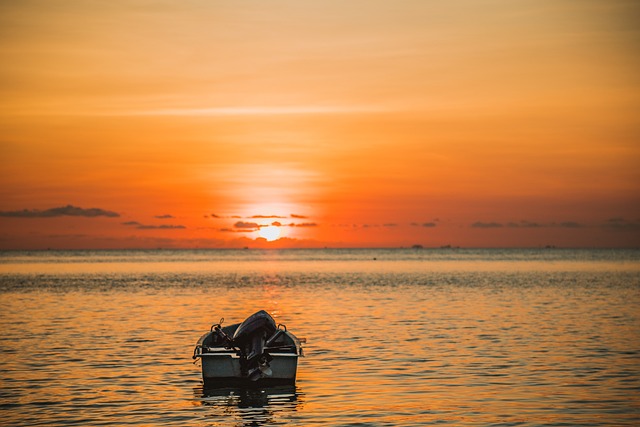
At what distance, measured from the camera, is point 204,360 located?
3086 cm

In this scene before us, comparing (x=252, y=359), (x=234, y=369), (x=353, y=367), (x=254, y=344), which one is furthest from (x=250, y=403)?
(x=353, y=367)

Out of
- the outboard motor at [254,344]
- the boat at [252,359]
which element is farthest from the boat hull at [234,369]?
the outboard motor at [254,344]

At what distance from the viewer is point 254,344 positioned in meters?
30.9

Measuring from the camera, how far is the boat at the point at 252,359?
3044cm

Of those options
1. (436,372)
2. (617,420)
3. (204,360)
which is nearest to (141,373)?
(204,360)

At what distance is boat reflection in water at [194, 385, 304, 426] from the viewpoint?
26.2m

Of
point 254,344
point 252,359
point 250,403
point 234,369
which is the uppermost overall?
point 254,344

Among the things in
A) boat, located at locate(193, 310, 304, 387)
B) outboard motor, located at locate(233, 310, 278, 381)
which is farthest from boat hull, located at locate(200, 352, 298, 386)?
outboard motor, located at locate(233, 310, 278, 381)

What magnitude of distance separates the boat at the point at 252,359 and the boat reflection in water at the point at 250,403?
397mm

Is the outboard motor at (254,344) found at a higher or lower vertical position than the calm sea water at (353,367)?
higher

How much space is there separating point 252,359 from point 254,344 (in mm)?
674

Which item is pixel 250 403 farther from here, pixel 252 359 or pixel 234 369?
pixel 234 369

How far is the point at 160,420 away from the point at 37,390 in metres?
7.29

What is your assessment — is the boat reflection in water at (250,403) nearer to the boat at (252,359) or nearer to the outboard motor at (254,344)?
the boat at (252,359)
